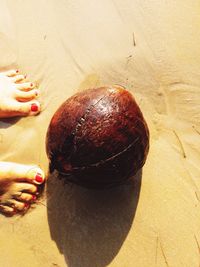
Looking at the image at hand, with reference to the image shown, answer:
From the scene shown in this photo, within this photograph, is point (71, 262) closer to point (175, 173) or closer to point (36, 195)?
point (36, 195)

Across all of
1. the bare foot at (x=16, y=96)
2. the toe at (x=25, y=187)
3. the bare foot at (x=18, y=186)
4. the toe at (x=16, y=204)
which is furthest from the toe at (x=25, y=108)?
the toe at (x=16, y=204)

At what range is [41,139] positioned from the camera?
395cm

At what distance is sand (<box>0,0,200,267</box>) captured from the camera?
146 inches

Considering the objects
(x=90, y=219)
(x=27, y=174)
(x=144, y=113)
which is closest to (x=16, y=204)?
(x=27, y=174)

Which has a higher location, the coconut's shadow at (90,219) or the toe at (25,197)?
the toe at (25,197)

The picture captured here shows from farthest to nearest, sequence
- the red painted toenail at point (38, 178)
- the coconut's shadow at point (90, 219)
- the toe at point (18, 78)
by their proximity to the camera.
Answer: the toe at point (18, 78) < the red painted toenail at point (38, 178) < the coconut's shadow at point (90, 219)

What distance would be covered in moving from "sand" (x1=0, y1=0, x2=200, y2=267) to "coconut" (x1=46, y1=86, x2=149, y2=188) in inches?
17.6

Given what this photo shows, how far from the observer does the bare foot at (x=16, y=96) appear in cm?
400

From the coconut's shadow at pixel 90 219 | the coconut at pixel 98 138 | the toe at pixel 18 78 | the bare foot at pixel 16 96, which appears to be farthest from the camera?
the toe at pixel 18 78

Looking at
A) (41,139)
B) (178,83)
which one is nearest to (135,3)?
(178,83)

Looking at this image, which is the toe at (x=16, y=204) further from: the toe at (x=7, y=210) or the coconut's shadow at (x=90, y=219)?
the coconut's shadow at (x=90, y=219)

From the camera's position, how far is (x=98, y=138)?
10.6 ft

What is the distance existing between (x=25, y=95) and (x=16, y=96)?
0.08m

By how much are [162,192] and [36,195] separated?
106cm
